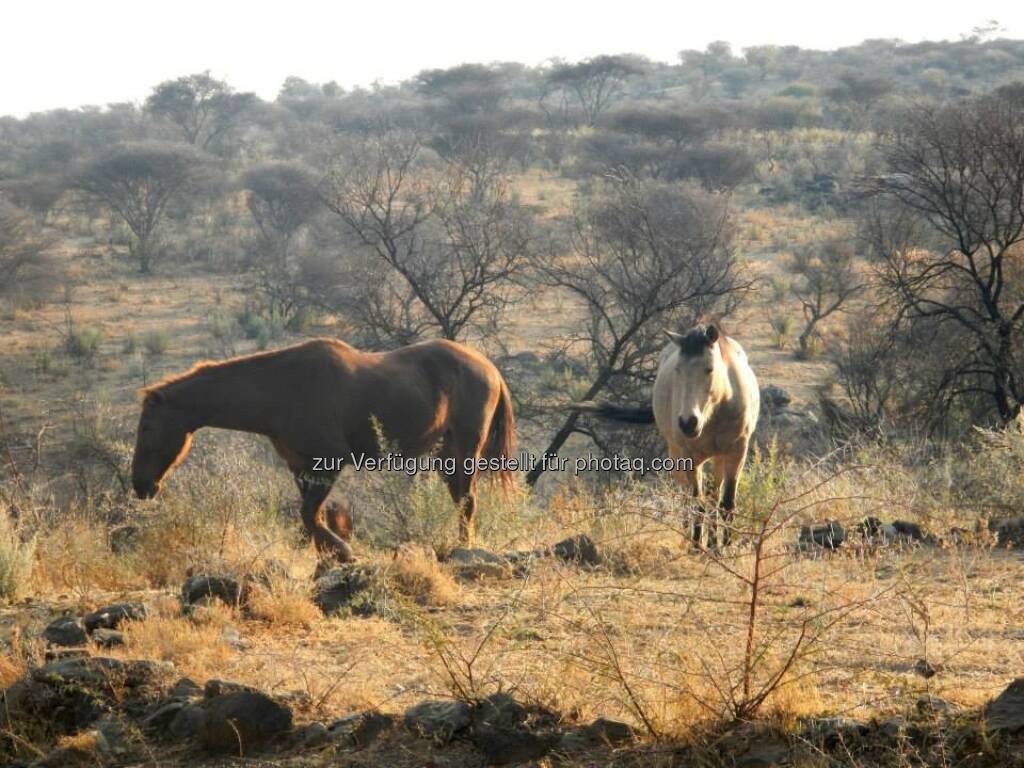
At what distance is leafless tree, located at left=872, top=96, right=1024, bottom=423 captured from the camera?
1598cm

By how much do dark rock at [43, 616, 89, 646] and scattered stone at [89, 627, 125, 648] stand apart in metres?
0.05

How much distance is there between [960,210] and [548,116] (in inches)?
1456

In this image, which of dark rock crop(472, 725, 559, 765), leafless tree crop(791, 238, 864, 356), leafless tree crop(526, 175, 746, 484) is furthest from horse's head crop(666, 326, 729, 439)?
leafless tree crop(791, 238, 864, 356)

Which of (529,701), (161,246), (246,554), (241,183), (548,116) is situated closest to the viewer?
(529,701)

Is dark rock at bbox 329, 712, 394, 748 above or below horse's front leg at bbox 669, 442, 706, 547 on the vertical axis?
above

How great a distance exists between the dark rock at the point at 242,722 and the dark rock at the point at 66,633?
3.93 feet

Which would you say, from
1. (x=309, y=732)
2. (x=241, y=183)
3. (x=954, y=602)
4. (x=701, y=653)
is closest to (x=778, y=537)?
(x=954, y=602)

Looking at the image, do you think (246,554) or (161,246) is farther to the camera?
(161,246)

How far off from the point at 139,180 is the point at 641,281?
20.8 metres

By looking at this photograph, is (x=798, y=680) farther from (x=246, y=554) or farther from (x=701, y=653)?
(x=246, y=554)

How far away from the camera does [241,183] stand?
3778cm

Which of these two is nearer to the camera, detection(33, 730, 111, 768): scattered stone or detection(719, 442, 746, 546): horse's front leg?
detection(33, 730, 111, 768): scattered stone

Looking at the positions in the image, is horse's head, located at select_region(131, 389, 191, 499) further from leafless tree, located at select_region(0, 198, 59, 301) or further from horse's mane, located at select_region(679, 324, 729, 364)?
leafless tree, located at select_region(0, 198, 59, 301)

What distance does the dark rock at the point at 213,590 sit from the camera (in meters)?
6.68
